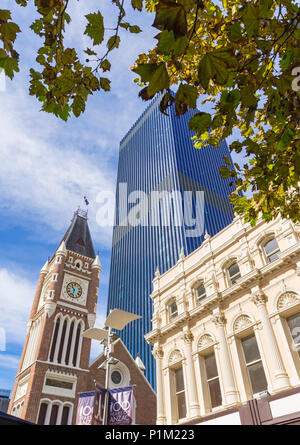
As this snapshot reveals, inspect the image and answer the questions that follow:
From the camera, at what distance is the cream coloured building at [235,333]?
1212 cm

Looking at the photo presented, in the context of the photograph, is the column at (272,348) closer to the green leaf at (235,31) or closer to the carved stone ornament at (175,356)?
the carved stone ornament at (175,356)

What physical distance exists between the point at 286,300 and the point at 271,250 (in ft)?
9.36

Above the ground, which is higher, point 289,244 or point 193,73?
point 289,244

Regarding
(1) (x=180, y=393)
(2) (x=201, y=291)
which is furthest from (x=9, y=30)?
(1) (x=180, y=393)

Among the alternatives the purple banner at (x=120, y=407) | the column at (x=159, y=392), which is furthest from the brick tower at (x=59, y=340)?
the purple banner at (x=120, y=407)

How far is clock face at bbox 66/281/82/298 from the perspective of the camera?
39.9m

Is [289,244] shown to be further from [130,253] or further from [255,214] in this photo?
[130,253]

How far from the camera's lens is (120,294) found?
89.8 metres

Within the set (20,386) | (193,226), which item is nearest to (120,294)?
(193,226)

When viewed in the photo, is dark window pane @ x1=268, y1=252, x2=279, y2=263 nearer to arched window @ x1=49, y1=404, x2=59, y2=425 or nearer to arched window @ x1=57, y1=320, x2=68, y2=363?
arched window @ x1=49, y1=404, x2=59, y2=425

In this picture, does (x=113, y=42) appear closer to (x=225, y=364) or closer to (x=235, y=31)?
(x=235, y=31)

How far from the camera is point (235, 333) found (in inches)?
561
